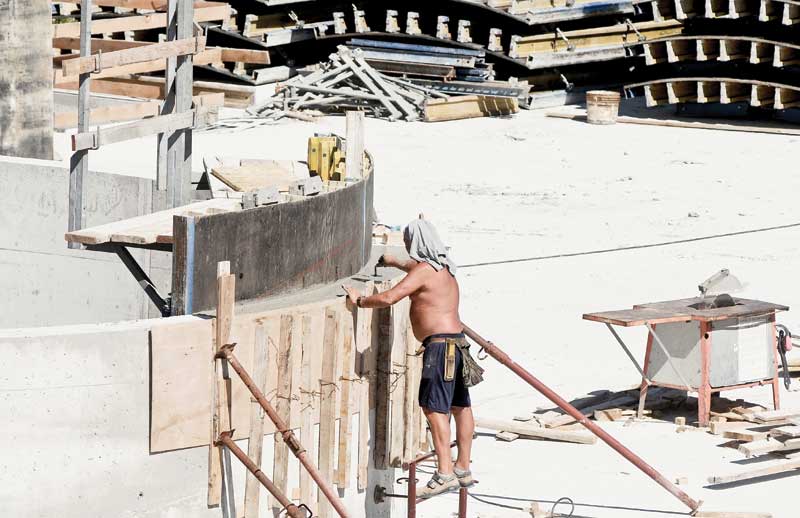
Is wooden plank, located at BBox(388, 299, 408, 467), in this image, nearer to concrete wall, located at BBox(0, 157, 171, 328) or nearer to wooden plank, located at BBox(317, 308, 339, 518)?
wooden plank, located at BBox(317, 308, 339, 518)

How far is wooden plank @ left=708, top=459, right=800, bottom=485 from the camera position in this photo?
10180mm

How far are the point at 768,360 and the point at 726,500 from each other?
6.31ft

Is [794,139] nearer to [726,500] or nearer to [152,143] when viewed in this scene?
[152,143]

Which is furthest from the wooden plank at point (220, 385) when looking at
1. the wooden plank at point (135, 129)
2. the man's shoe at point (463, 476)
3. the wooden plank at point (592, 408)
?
the wooden plank at point (592, 408)

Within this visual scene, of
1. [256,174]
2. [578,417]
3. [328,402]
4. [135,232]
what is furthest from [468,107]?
[328,402]

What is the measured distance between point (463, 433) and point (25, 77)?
332 inches

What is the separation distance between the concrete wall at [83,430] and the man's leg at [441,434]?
164 centimetres

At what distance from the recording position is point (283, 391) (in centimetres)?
845

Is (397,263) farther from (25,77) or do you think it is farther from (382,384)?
(25,77)

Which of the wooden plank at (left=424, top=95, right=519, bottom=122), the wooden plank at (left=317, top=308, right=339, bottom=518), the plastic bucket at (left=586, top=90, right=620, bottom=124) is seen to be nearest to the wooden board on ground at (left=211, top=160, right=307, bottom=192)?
the wooden plank at (left=317, top=308, right=339, bottom=518)

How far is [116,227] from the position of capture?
972 cm

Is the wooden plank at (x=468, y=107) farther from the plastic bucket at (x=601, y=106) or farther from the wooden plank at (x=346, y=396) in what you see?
the wooden plank at (x=346, y=396)

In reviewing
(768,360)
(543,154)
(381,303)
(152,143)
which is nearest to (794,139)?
(543,154)

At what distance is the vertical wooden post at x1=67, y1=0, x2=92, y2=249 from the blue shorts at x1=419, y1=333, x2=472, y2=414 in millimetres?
3480
